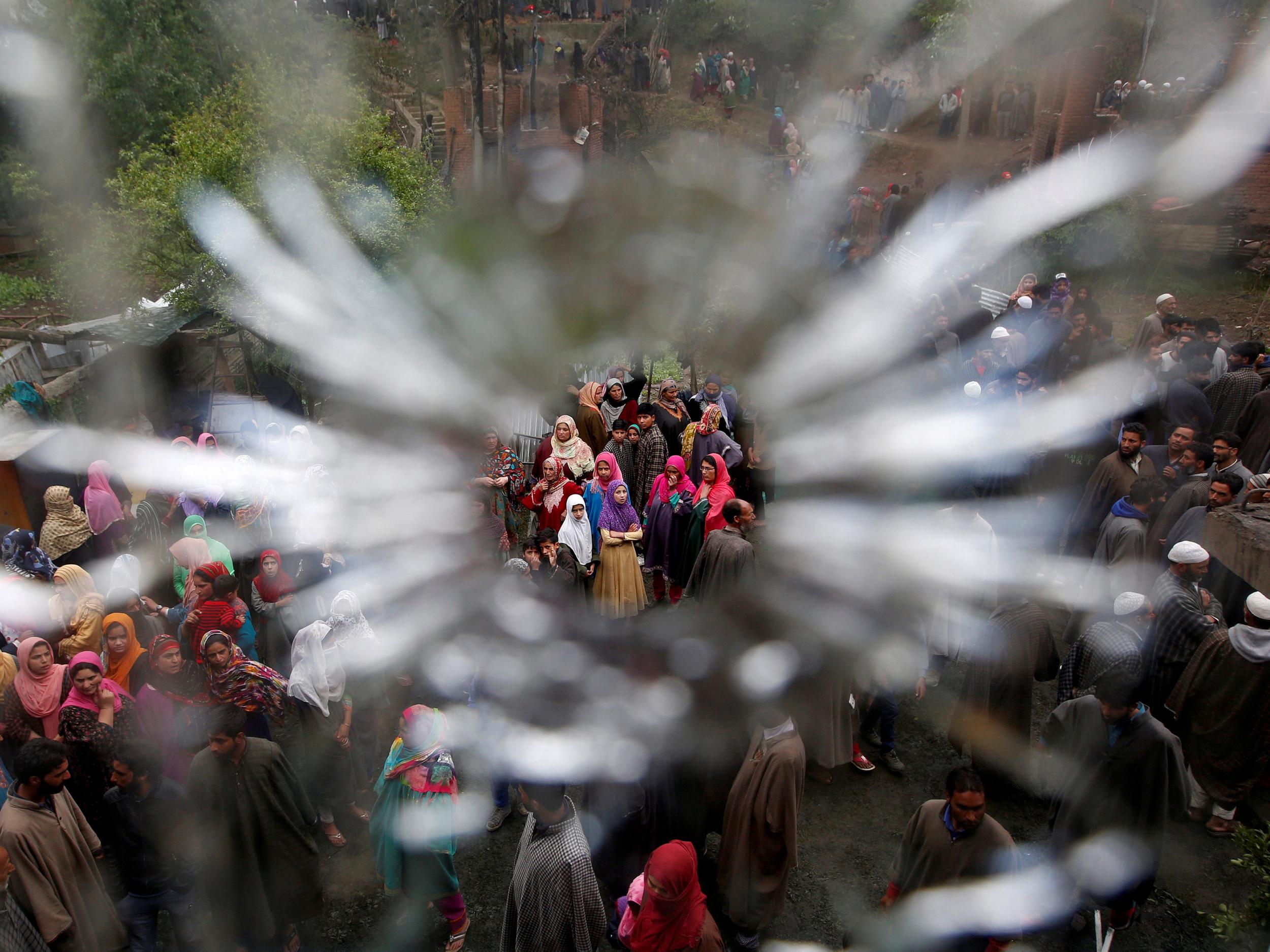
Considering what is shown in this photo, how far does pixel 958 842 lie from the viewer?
3027 mm

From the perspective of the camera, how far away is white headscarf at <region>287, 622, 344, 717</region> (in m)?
4.17

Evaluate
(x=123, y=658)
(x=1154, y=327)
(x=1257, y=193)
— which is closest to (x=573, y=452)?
(x=123, y=658)

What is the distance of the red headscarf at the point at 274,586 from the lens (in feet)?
15.0

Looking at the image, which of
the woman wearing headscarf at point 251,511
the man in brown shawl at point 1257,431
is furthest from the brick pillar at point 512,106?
the man in brown shawl at point 1257,431

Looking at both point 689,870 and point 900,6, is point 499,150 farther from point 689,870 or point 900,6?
point 900,6

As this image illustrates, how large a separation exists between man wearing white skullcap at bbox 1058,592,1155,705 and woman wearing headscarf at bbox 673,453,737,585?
2.30 m

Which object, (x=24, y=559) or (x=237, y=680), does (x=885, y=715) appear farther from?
(x=24, y=559)

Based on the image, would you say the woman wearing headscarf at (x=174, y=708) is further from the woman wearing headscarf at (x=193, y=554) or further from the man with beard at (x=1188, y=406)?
the man with beard at (x=1188, y=406)

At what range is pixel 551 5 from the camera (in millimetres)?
21656

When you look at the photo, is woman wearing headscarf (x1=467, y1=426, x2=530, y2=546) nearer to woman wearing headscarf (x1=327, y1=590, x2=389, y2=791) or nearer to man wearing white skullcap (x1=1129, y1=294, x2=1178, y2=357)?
woman wearing headscarf (x1=327, y1=590, x2=389, y2=791)

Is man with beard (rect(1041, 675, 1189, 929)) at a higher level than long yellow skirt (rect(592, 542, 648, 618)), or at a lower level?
higher

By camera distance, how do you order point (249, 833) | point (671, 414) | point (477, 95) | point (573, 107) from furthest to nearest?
point (573, 107), point (477, 95), point (671, 414), point (249, 833)

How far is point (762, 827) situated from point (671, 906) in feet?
2.88

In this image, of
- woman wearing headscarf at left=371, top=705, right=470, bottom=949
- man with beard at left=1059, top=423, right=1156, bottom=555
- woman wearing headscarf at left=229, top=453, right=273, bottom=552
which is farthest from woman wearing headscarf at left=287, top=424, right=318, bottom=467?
man with beard at left=1059, top=423, right=1156, bottom=555
